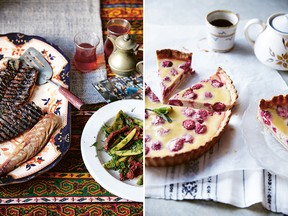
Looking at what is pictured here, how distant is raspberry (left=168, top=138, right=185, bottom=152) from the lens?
1.79 meters

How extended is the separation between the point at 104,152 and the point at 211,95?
47 cm

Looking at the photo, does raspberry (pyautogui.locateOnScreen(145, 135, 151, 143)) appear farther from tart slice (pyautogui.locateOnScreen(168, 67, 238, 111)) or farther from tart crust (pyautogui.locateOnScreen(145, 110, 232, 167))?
tart slice (pyautogui.locateOnScreen(168, 67, 238, 111))

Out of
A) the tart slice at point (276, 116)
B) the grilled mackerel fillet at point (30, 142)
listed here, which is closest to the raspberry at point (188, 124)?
the tart slice at point (276, 116)

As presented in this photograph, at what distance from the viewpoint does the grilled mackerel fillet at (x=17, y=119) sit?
83.4 inches

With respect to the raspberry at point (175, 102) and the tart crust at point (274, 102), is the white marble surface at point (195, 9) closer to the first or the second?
the raspberry at point (175, 102)

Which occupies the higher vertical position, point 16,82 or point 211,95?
point 211,95

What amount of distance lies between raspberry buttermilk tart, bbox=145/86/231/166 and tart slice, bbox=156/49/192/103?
3.4 inches

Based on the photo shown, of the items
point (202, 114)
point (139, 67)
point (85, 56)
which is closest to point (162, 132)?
point (202, 114)

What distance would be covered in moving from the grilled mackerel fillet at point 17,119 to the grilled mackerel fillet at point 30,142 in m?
0.03

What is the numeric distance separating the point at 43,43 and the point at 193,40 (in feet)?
2.38

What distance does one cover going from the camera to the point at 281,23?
2023 mm

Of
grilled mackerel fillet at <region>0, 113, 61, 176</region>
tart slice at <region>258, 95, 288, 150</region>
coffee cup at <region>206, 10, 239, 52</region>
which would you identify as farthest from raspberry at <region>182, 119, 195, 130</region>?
grilled mackerel fillet at <region>0, 113, 61, 176</region>

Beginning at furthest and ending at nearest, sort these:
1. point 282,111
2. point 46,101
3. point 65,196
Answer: point 46,101, point 65,196, point 282,111

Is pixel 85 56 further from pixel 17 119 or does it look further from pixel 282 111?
pixel 282 111
